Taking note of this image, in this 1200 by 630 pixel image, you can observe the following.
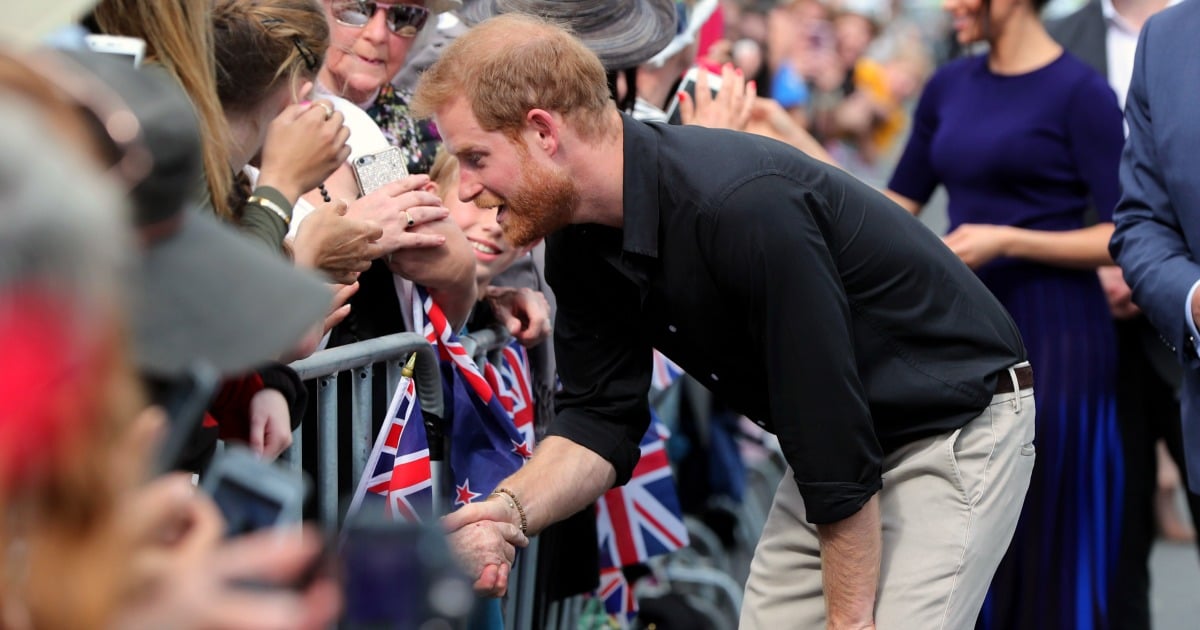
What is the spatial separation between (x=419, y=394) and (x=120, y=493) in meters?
2.30

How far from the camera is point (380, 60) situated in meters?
3.86

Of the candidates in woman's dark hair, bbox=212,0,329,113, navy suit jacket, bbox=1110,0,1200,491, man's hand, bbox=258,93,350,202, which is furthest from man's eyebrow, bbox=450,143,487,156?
navy suit jacket, bbox=1110,0,1200,491

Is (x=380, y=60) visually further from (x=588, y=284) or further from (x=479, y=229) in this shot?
(x=588, y=284)

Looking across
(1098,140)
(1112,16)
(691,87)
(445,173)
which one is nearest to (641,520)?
(445,173)

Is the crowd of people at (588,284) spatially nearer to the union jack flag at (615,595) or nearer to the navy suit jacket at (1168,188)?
the navy suit jacket at (1168,188)

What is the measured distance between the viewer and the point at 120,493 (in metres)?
1.07

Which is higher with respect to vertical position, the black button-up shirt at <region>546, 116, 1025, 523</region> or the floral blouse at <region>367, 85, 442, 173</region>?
the black button-up shirt at <region>546, 116, 1025, 523</region>

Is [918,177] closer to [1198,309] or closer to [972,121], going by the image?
[972,121]

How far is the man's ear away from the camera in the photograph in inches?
113

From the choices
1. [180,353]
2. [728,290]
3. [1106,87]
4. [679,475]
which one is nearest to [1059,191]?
[1106,87]

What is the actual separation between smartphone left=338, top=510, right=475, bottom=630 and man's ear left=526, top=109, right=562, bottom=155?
1791mm

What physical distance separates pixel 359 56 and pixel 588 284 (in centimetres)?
106

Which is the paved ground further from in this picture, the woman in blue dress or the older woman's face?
the older woman's face

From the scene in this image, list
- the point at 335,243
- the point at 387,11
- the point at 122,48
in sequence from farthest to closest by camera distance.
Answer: the point at 387,11 → the point at 335,243 → the point at 122,48
